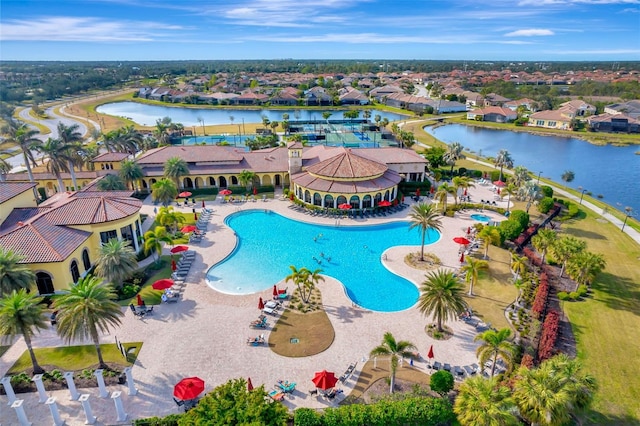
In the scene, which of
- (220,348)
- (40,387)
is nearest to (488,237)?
(220,348)

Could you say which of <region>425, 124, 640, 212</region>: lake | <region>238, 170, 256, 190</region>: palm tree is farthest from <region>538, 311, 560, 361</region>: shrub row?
<region>238, 170, 256, 190</region>: palm tree

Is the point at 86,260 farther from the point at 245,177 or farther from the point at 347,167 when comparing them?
the point at 347,167

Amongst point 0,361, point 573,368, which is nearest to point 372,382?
point 573,368

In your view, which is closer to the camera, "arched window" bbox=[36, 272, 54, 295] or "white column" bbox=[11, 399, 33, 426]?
"white column" bbox=[11, 399, 33, 426]

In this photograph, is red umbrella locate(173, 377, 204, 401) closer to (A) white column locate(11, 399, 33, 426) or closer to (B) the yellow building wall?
(A) white column locate(11, 399, 33, 426)

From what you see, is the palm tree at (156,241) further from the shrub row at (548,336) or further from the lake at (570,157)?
the lake at (570,157)

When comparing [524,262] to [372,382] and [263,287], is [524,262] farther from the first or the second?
[263,287]
